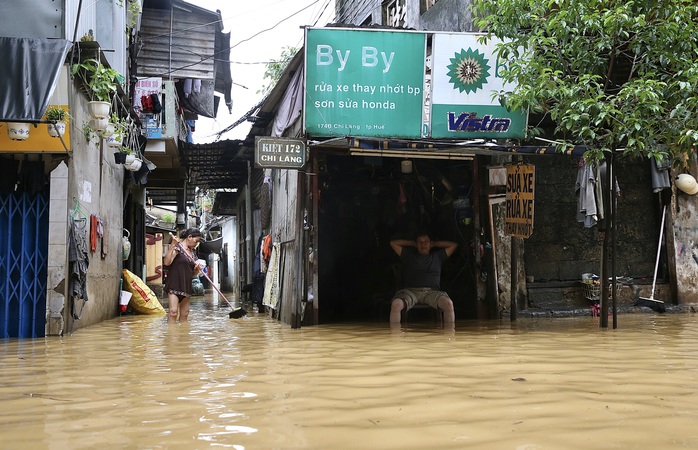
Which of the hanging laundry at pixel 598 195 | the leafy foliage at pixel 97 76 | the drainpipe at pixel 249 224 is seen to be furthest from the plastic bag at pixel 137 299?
the hanging laundry at pixel 598 195

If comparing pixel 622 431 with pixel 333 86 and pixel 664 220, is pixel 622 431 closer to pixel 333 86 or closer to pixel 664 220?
pixel 333 86

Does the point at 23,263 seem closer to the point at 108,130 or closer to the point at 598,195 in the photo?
the point at 108,130

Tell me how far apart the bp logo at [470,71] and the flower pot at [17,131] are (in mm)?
5294

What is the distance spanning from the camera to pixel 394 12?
16953 mm

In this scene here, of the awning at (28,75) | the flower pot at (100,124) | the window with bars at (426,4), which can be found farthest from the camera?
the window with bars at (426,4)

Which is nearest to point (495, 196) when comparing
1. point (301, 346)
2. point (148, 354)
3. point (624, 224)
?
point (624, 224)

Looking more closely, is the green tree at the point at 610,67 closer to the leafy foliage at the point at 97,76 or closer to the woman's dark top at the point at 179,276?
the leafy foliage at the point at 97,76

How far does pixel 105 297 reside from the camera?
12.0m

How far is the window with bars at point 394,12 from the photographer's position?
16.5 metres

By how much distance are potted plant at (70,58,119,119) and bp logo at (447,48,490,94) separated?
447cm

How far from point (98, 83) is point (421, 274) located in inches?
192

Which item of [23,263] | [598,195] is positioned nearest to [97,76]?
[23,263]

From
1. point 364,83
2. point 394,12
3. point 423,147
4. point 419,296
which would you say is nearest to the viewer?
point 423,147

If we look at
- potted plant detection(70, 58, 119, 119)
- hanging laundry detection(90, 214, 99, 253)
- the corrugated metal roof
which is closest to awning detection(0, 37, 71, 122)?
potted plant detection(70, 58, 119, 119)
